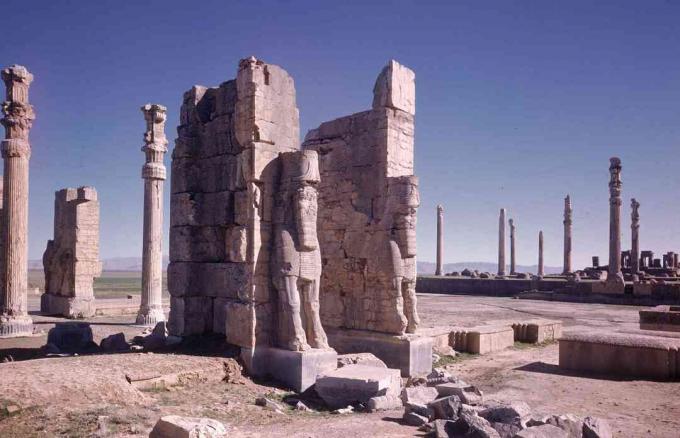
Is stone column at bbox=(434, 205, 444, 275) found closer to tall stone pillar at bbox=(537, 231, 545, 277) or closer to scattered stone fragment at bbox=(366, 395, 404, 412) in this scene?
tall stone pillar at bbox=(537, 231, 545, 277)

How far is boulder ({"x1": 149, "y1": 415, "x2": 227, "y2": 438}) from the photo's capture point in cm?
520

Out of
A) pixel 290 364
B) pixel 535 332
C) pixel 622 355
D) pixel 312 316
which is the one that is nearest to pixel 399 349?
pixel 312 316

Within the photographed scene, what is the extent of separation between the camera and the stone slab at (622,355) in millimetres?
9539

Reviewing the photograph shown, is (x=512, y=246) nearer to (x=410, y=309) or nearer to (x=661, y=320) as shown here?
(x=661, y=320)

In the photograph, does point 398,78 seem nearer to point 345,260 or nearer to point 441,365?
point 345,260

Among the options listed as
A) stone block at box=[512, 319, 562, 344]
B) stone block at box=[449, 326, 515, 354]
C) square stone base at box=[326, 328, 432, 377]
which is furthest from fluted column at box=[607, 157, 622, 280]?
square stone base at box=[326, 328, 432, 377]

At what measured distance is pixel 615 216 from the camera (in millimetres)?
27609

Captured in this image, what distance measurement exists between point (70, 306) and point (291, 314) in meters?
13.7

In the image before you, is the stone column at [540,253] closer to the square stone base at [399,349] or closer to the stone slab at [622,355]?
the stone slab at [622,355]

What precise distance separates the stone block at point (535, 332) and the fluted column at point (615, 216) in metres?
14.1

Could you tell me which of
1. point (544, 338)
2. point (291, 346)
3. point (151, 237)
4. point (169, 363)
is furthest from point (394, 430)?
point (151, 237)

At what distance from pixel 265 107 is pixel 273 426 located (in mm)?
4883

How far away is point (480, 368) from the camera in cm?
1083

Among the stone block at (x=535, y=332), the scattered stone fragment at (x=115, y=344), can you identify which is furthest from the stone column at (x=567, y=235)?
the scattered stone fragment at (x=115, y=344)
